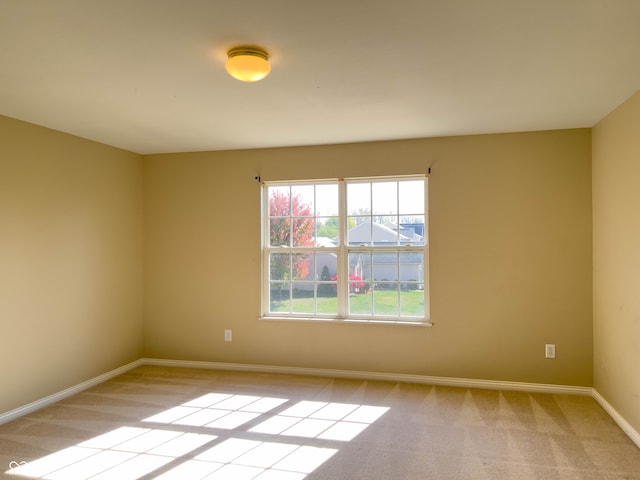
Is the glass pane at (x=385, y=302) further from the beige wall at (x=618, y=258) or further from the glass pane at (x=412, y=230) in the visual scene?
the beige wall at (x=618, y=258)

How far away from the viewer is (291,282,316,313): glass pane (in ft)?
14.2

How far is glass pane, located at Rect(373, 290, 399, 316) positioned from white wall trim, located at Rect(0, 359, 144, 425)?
2746 mm

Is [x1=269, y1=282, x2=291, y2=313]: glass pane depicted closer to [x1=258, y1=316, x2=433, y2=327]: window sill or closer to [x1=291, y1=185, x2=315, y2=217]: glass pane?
[x1=258, y1=316, x2=433, y2=327]: window sill

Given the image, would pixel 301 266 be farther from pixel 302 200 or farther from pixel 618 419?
pixel 618 419

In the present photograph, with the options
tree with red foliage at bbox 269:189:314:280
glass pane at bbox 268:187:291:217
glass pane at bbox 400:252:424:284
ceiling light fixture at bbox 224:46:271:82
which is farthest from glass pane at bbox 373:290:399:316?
ceiling light fixture at bbox 224:46:271:82

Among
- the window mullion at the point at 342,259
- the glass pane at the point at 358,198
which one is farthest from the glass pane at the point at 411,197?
the window mullion at the point at 342,259

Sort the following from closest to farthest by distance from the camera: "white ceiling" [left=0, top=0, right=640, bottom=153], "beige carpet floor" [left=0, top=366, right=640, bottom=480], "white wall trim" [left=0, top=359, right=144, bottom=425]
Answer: "white ceiling" [left=0, top=0, right=640, bottom=153], "beige carpet floor" [left=0, top=366, right=640, bottom=480], "white wall trim" [left=0, top=359, right=144, bottom=425]

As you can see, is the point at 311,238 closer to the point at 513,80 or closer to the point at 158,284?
the point at 158,284

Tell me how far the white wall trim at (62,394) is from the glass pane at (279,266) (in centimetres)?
184

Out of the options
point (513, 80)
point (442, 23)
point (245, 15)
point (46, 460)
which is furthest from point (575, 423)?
point (46, 460)

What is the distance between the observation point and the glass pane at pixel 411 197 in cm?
405

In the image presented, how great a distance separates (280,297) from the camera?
441 cm

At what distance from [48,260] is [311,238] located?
7.95ft

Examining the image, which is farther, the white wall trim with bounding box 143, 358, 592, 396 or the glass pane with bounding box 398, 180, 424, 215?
the glass pane with bounding box 398, 180, 424, 215
